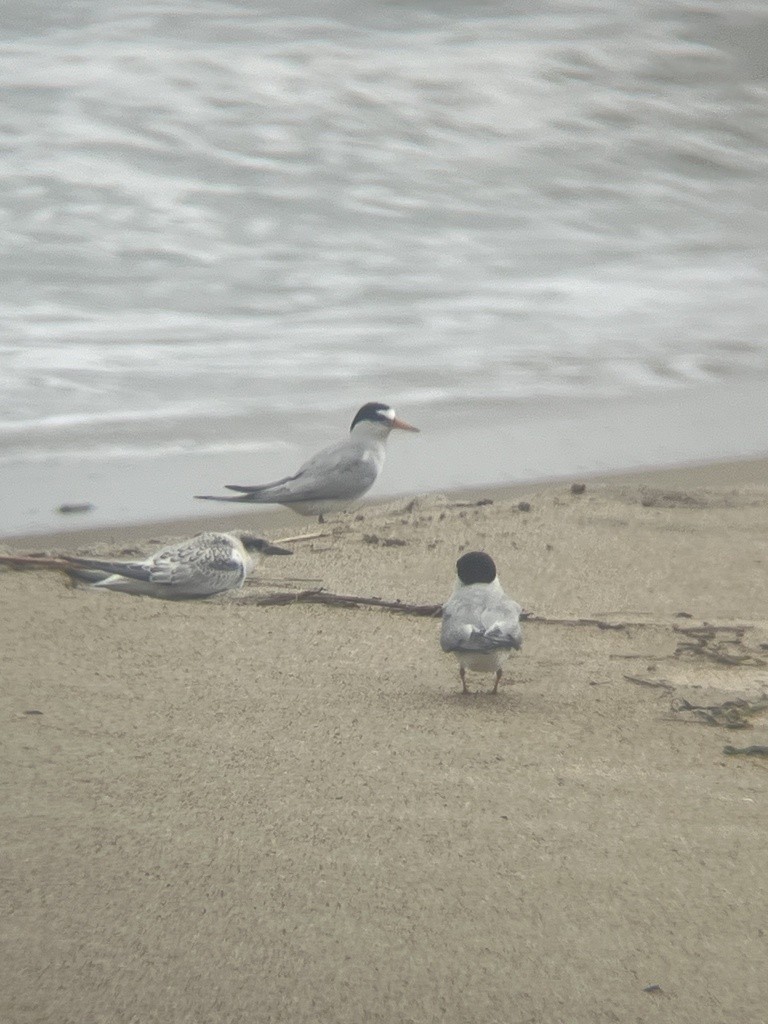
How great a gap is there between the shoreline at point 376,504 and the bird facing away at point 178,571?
3.28ft

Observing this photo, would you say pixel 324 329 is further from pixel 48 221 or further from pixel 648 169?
pixel 648 169

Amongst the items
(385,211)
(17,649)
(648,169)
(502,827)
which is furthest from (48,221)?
(502,827)

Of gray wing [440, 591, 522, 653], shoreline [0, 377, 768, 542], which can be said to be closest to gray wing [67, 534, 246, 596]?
gray wing [440, 591, 522, 653]

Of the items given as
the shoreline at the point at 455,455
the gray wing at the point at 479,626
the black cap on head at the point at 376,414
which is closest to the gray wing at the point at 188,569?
the gray wing at the point at 479,626

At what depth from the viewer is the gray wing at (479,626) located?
12.5ft

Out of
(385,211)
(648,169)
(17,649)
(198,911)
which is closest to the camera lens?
(198,911)

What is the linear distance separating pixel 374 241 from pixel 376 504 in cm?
564

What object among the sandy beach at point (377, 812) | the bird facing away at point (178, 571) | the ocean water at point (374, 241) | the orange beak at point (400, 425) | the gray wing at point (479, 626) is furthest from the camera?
the ocean water at point (374, 241)

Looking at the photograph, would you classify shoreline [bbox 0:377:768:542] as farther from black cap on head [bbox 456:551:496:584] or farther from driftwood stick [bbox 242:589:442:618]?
black cap on head [bbox 456:551:496:584]

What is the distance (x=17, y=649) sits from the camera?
3904 mm

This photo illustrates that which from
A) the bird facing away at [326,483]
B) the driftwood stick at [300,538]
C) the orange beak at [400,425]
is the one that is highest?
the orange beak at [400,425]

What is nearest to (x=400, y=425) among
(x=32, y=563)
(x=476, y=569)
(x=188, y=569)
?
(x=188, y=569)

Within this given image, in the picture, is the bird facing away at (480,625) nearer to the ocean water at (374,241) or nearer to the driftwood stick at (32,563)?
the driftwood stick at (32,563)

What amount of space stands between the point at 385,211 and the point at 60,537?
757 cm
